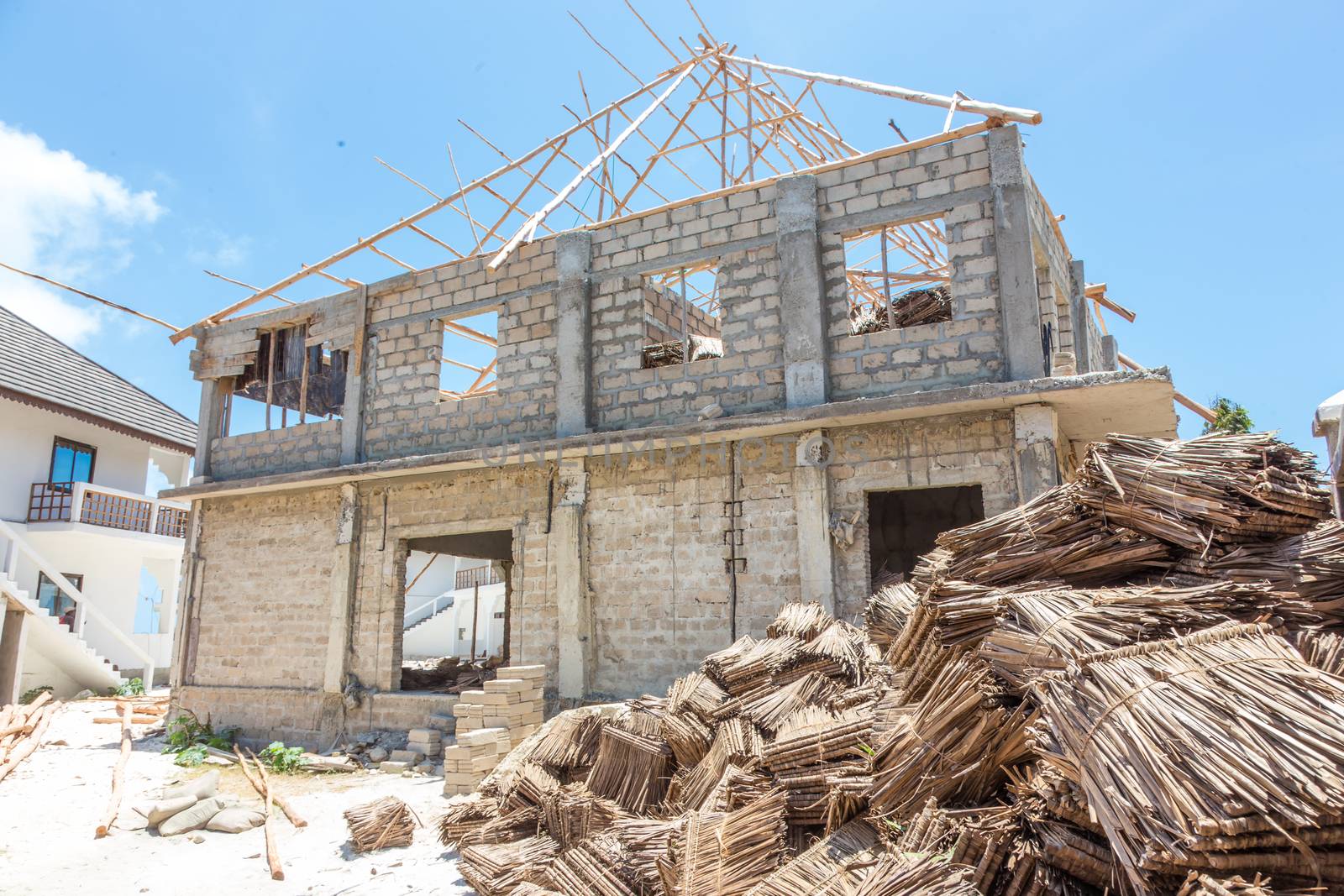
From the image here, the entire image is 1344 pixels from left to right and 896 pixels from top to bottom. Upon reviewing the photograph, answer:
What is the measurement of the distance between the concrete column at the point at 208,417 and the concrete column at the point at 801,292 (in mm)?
9985

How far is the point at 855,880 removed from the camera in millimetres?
3951

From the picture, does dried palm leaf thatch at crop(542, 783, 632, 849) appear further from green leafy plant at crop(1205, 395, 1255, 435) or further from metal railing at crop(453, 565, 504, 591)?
metal railing at crop(453, 565, 504, 591)

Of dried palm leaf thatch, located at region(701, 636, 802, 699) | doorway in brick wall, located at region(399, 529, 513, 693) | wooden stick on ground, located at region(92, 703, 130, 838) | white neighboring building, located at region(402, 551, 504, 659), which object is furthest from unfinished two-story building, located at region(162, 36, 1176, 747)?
white neighboring building, located at region(402, 551, 504, 659)

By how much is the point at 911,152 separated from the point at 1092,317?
5.01m

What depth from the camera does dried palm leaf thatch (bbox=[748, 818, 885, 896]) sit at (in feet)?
13.2

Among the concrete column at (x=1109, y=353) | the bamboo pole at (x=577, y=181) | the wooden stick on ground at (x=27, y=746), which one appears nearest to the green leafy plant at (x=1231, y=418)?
the concrete column at (x=1109, y=353)

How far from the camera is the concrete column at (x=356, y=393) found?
40.9ft

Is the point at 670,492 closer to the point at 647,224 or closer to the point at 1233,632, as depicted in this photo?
the point at 647,224

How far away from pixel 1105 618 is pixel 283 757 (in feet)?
33.5

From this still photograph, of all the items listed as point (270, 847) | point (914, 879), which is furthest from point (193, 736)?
point (914, 879)

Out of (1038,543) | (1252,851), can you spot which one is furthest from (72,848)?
(1252,851)

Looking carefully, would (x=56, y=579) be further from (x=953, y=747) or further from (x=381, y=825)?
(x=953, y=747)

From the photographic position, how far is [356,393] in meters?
12.6

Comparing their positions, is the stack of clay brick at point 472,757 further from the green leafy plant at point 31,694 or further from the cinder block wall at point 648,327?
the green leafy plant at point 31,694
